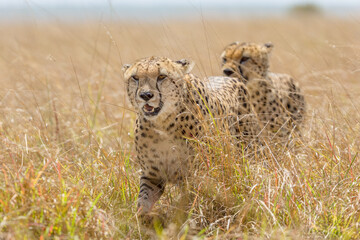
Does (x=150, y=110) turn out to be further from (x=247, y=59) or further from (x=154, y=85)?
(x=247, y=59)

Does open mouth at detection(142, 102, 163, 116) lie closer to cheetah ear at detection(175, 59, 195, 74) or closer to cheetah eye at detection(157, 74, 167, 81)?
cheetah eye at detection(157, 74, 167, 81)

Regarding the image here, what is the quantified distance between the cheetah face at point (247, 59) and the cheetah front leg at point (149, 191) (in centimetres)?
170

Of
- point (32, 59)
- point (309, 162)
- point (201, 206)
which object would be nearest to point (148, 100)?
point (201, 206)

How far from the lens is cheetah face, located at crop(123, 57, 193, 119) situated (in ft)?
9.08

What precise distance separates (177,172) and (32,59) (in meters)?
4.29

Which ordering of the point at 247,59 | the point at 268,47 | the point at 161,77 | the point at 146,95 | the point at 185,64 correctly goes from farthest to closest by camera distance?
the point at 268,47 < the point at 247,59 < the point at 185,64 < the point at 161,77 < the point at 146,95

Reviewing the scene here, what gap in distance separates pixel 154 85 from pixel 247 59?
193 cm

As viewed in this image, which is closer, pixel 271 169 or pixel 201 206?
pixel 201 206

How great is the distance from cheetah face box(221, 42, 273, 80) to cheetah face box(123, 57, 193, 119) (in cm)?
158

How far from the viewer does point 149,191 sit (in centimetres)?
294

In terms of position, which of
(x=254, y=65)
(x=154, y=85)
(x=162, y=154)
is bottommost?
(x=162, y=154)

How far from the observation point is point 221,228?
8.40ft

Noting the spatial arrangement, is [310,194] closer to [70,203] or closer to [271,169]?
[271,169]

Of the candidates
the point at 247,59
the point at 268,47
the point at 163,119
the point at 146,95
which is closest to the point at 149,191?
the point at 163,119
